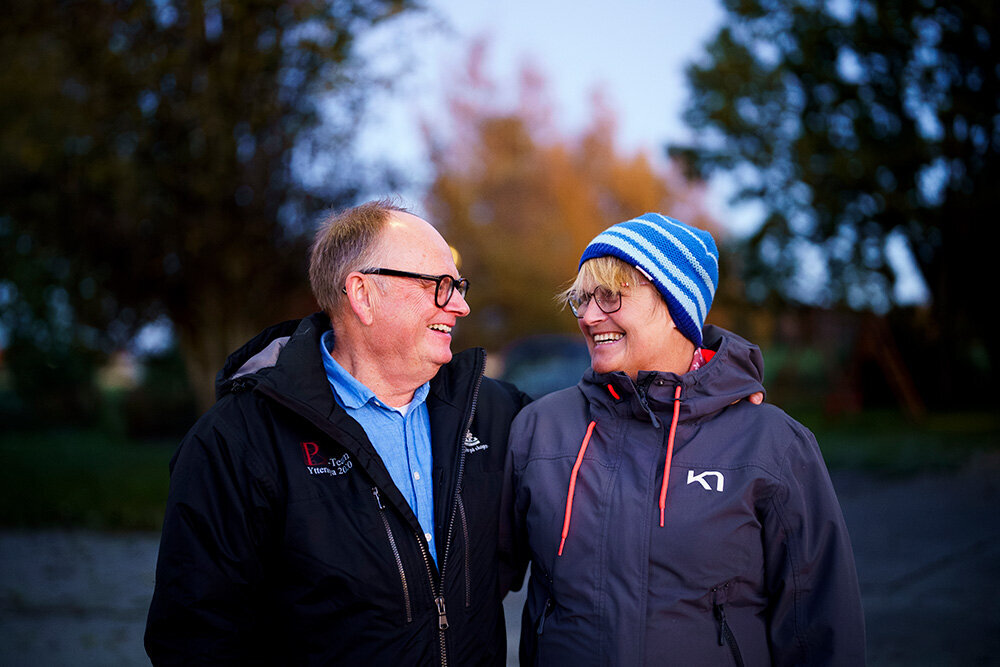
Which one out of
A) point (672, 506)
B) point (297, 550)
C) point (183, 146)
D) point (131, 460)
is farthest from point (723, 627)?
point (131, 460)

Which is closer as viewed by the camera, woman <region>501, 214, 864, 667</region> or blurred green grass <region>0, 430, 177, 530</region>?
woman <region>501, 214, 864, 667</region>

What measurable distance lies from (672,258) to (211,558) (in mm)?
1507

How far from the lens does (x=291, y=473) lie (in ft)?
7.53

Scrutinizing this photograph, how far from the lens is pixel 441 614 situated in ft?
7.64

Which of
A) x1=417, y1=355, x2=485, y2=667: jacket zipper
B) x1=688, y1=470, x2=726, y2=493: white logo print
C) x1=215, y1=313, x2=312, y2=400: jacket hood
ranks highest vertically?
x1=215, y1=313, x2=312, y2=400: jacket hood

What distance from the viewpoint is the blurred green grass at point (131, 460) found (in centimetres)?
875

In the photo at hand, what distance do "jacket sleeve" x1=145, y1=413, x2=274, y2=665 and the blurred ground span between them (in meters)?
3.14

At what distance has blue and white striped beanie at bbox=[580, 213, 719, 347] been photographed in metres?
2.43

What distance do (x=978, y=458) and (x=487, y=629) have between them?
1103 cm

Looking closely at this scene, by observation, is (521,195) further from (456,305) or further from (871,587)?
(456,305)

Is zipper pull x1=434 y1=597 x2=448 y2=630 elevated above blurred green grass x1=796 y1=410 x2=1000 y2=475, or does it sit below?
above

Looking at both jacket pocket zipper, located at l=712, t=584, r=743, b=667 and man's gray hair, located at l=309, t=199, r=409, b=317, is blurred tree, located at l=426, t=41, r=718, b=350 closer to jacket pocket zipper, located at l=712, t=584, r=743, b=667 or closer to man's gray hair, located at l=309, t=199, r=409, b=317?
man's gray hair, located at l=309, t=199, r=409, b=317

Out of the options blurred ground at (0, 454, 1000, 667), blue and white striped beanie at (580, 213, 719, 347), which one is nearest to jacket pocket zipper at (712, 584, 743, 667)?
blue and white striped beanie at (580, 213, 719, 347)

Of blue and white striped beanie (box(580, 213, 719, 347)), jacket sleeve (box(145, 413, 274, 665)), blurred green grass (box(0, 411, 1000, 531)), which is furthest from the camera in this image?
blurred green grass (box(0, 411, 1000, 531))
